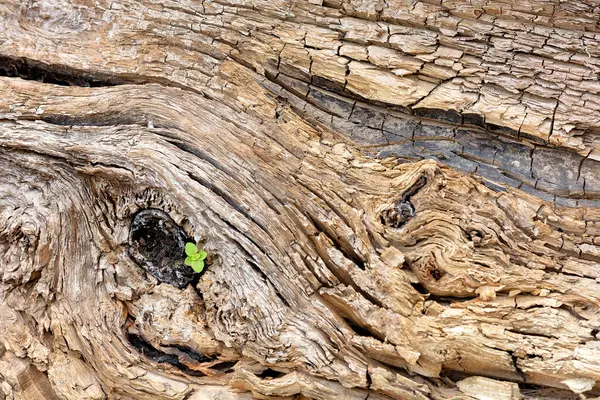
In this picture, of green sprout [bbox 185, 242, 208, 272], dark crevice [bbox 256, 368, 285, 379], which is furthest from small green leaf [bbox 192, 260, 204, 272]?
dark crevice [bbox 256, 368, 285, 379]

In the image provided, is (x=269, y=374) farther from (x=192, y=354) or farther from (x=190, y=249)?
(x=190, y=249)

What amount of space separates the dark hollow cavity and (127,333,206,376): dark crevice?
1.26 feet

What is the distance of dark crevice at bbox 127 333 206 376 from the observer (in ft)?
9.95

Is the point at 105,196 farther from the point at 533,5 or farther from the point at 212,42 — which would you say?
the point at 533,5

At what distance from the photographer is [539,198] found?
273 cm

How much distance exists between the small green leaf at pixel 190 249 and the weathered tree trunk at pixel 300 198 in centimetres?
6

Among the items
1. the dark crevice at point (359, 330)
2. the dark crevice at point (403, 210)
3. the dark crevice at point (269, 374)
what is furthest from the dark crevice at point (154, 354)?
the dark crevice at point (403, 210)

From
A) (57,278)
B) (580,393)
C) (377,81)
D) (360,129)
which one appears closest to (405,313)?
(580,393)

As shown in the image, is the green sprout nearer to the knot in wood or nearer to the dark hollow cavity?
the dark hollow cavity

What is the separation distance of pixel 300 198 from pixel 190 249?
2.16 ft

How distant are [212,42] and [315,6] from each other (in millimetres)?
624

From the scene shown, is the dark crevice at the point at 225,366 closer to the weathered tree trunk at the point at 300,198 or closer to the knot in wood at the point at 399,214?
the weathered tree trunk at the point at 300,198

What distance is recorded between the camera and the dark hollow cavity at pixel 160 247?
9.91 ft

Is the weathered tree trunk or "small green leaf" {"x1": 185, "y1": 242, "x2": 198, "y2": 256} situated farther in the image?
"small green leaf" {"x1": 185, "y1": 242, "x2": 198, "y2": 256}
